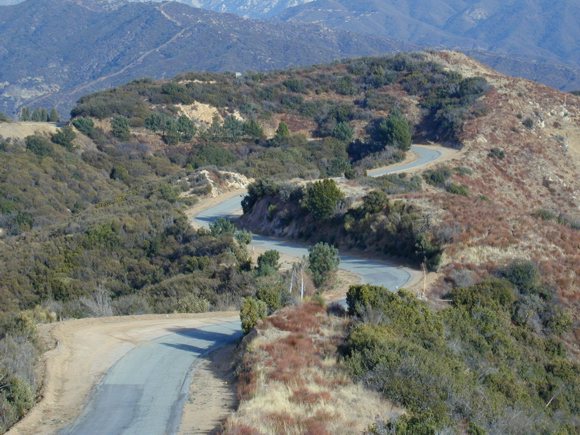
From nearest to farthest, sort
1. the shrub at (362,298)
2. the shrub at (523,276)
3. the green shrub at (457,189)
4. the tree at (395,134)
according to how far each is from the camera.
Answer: the shrub at (362,298)
the shrub at (523,276)
the green shrub at (457,189)
the tree at (395,134)

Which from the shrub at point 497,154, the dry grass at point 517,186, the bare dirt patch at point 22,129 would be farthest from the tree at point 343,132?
the bare dirt patch at point 22,129

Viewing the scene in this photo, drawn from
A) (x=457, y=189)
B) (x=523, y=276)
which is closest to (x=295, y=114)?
(x=457, y=189)

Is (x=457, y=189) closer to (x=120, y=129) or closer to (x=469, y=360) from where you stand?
(x=469, y=360)

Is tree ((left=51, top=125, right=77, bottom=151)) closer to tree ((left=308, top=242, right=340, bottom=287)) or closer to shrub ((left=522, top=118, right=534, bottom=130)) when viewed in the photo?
shrub ((left=522, top=118, right=534, bottom=130))

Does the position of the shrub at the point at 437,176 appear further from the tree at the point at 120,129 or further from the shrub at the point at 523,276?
the tree at the point at 120,129

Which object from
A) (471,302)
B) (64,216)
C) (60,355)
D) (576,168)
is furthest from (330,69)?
(60,355)

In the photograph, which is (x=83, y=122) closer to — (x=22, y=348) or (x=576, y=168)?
(x=576, y=168)

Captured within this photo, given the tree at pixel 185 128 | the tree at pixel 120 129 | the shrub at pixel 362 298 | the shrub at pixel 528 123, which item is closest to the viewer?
the shrub at pixel 362 298
